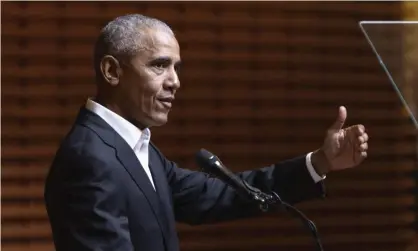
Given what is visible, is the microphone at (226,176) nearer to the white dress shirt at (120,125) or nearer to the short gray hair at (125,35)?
the white dress shirt at (120,125)

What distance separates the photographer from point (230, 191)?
2.86 metres

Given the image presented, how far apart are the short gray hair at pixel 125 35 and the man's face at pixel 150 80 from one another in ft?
0.07

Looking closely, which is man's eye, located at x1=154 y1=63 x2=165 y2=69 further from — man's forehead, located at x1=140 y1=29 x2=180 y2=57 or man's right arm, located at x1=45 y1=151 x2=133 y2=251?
man's right arm, located at x1=45 y1=151 x2=133 y2=251

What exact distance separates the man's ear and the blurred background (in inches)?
104

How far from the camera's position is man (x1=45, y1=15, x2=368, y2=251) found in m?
2.27

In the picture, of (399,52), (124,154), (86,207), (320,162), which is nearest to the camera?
(86,207)

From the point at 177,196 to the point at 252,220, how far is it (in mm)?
2671

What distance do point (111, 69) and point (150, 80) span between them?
0.41ft

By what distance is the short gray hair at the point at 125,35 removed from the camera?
2445 mm

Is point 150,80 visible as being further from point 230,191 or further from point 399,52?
point 399,52

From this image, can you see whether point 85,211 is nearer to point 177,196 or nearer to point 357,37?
point 177,196

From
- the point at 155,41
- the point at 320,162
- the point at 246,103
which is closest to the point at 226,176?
the point at 155,41

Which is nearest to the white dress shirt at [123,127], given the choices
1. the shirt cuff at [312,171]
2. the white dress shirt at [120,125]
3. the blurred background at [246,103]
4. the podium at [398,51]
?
the white dress shirt at [120,125]

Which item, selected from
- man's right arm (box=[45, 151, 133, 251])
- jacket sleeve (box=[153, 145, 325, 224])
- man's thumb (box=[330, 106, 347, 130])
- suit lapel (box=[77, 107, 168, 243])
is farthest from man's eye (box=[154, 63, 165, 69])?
man's thumb (box=[330, 106, 347, 130])
